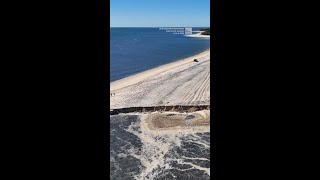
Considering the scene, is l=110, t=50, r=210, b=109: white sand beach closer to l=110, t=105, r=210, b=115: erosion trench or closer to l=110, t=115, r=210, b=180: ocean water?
l=110, t=105, r=210, b=115: erosion trench

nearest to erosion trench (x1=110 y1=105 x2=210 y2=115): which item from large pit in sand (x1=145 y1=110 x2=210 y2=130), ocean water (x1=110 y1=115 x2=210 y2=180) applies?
large pit in sand (x1=145 y1=110 x2=210 y2=130)

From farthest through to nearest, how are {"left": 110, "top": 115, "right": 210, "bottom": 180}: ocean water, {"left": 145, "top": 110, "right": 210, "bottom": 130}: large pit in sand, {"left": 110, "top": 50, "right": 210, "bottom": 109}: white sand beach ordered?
{"left": 110, "top": 50, "right": 210, "bottom": 109}: white sand beach < {"left": 145, "top": 110, "right": 210, "bottom": 130}: large pit in sand < {"left": 110, "top": 115, "right": 210, "bottom": 180}: ocean water

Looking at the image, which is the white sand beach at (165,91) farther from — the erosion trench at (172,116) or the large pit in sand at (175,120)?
the large pit in sand at (175,120)

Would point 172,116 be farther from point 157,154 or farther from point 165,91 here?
point 165,91

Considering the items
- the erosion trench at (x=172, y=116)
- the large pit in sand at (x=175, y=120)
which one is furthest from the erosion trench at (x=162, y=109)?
the large pit in sand at (x=175, y=120)

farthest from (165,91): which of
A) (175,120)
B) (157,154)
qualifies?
(157,154)
